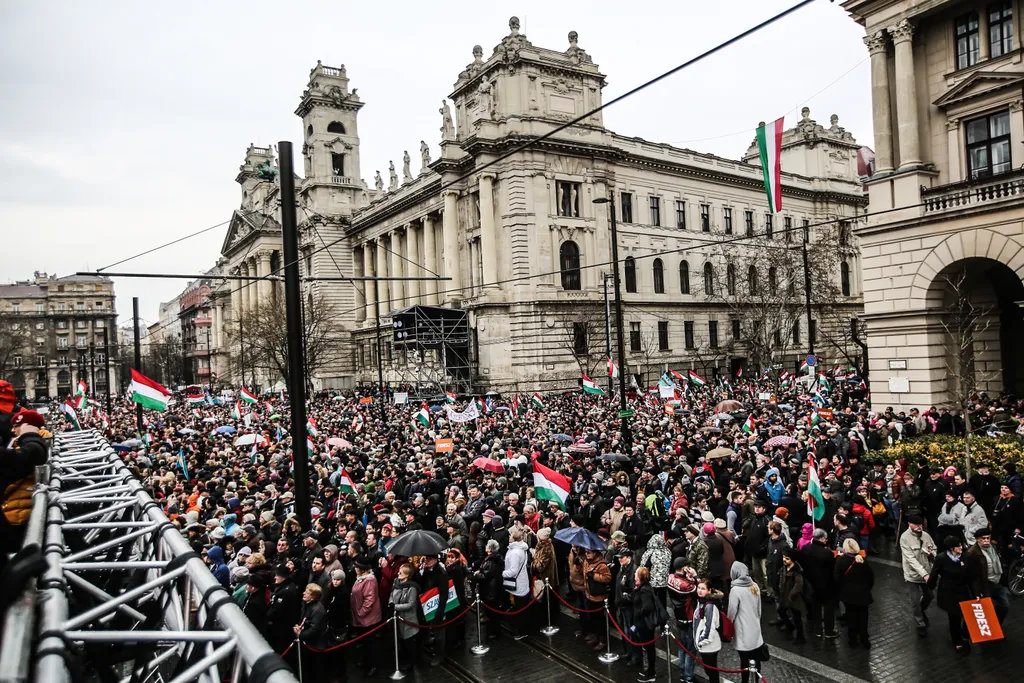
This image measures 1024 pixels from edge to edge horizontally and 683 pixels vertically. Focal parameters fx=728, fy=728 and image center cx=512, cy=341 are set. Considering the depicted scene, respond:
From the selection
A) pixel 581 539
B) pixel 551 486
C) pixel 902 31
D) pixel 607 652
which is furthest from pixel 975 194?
pixel 607 652

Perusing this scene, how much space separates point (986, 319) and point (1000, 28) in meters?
9.80

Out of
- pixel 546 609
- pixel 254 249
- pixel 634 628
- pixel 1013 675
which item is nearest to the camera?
pixel 1013 675

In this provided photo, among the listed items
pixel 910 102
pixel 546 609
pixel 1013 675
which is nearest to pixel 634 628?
pixel 546 609

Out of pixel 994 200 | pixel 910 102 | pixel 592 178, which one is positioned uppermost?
pixel 592 178

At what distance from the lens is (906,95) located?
25.5 meters

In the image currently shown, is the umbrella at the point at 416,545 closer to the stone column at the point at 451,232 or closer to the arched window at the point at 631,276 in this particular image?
the stone column at the point at 451,232

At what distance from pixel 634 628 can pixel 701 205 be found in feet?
179

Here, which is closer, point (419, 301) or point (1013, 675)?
point (1013, 675)

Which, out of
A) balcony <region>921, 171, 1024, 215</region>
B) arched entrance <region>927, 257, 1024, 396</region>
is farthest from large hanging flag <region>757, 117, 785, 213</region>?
arched entrance <region>927, 257, 1024, 396</region>

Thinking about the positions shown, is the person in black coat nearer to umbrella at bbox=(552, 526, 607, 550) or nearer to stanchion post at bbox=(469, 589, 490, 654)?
umbrella at bbox=(552, 526, 607, 550)

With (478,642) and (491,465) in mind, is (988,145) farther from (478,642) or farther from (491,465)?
(478,642)

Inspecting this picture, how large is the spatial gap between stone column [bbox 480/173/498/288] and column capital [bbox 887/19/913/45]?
27.0 metres

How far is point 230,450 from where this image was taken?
1032 inches

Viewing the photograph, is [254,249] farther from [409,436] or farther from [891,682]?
[891,682]
